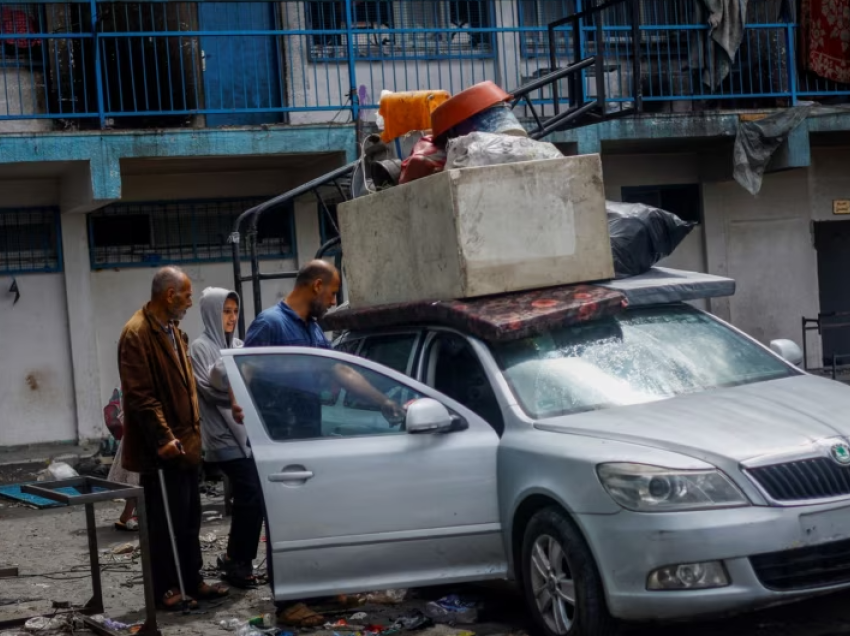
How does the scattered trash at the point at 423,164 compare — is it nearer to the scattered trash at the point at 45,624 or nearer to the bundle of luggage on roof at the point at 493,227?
the bundle of luggage on roof at the point at 493,227

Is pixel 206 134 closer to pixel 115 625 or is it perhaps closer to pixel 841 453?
pixel 115 625

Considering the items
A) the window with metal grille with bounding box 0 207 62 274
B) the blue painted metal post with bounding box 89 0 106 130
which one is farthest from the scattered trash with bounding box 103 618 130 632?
the window with metal grille with bounding box 0 207 62 274

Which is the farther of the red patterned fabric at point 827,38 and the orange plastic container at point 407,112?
the red patterned fabric at point 827,38

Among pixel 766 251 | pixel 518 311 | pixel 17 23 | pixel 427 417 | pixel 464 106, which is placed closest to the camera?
pixel 427 417

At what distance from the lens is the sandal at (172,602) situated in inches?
264

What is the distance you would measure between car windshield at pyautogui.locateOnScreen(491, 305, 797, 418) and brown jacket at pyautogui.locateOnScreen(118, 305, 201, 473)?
1737 mm

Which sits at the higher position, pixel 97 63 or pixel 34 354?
pixel 97 63

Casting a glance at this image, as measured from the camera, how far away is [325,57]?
1330cm

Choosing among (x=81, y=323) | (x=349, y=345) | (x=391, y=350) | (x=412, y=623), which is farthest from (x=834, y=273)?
(x=412, y=623)

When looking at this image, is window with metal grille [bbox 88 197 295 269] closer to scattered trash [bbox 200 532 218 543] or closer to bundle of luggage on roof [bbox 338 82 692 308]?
scattered trash [bbox 200 532 218 543]

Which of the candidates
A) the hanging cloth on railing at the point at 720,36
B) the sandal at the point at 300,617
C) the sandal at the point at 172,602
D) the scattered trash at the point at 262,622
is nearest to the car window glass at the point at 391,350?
Answer: the sandal at the point at 300,617

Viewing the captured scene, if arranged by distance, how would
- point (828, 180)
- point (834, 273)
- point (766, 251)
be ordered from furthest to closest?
point (834, 273), point (828, 180), point (766, 251)

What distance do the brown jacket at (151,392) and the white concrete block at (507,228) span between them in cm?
135

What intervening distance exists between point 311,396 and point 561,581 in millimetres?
1515
